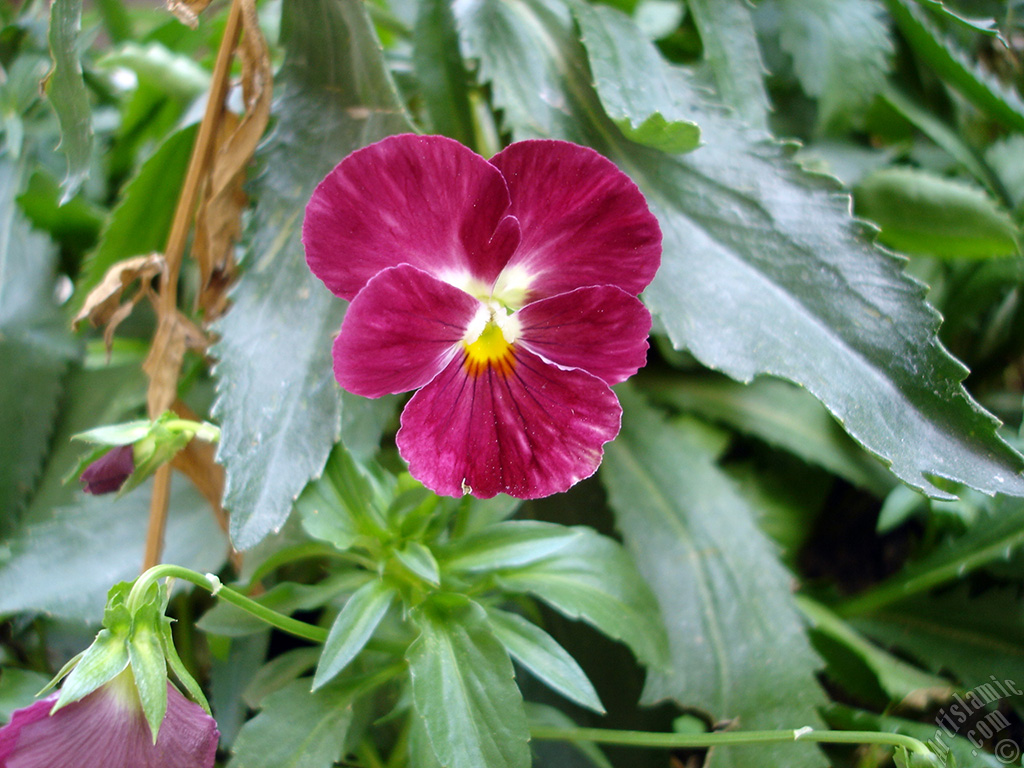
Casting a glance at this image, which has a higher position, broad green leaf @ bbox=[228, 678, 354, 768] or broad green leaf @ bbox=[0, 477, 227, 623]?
broad green leaf @ bbox=[228, 678, 354, 768]

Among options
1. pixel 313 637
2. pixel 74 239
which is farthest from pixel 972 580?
pixel 74 239

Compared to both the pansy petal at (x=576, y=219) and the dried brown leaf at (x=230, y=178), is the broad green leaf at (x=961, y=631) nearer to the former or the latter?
the pansy petal at (x=576, y=219)

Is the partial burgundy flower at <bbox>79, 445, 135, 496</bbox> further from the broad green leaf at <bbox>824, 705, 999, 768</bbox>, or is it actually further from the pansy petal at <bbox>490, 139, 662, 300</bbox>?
the broad green leaf at <bbox>824, 705, 999, 768</bbox>

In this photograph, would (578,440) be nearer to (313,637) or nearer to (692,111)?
(313,637)

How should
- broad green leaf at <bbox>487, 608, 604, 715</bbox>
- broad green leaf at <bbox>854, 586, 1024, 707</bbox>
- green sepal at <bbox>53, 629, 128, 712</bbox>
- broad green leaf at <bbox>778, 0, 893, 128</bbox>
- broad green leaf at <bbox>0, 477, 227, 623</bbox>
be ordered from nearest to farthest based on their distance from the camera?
green sepal at <bbox>53, 629, 128, 712</bbox>
broad green leaf at <bbox>487, 608, 604, 715</bbox>
broad green leaf at <bbox>0, 477, 227, 623</bbox>
broad green leaf at <bbox>854, 586, 1024, 707</bbox>
broad green leaf at <bbox>778, 0, 893, 128</bbox>

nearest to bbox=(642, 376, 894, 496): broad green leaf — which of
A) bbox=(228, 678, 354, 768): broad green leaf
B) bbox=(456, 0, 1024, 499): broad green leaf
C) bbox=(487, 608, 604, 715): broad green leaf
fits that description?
bbox=(456, 0, 1024, 499): broad green leaf

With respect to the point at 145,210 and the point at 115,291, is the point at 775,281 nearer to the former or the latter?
the point at 115,291
